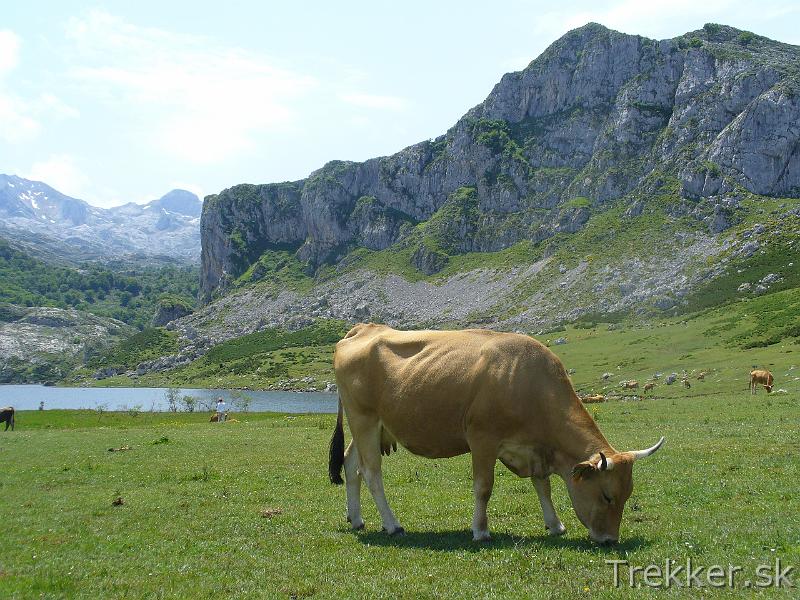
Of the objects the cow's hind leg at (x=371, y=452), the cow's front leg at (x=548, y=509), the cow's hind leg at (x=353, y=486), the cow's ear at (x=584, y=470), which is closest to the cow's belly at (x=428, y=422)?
the cow's hind leg at (x=371, y=452)

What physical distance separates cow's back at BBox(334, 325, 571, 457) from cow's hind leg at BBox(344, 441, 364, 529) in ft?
3.92

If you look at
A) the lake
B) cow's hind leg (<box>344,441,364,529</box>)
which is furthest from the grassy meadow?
the lake

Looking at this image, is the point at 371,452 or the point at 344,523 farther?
the point at 344,523

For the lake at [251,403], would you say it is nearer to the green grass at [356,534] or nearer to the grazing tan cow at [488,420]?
the green grass at [356,534]

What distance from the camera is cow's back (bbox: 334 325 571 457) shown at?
11.3 m

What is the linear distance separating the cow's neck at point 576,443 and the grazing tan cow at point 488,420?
→ 2cm

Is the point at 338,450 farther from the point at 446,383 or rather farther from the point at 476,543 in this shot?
the point at 476,543

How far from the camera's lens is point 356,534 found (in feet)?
41.2

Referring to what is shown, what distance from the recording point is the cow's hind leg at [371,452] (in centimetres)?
1265

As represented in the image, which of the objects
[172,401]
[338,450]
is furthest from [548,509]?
[172,401]

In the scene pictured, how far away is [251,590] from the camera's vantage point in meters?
9.04

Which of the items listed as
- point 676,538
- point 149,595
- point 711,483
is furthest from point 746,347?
point 149,595

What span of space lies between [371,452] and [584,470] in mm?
4511

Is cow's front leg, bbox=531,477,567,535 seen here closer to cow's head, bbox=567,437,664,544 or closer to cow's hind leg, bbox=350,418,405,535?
cow's head, bbox=567,437,664,544
